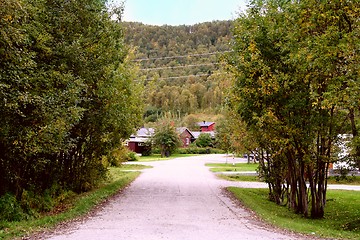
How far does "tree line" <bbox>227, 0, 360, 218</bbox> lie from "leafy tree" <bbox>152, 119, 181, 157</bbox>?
44309 millimetres

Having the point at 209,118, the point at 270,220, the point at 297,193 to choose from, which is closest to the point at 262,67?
the point at 270,220

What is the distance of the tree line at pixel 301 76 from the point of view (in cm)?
1053

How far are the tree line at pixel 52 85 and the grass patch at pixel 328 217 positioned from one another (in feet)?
20.6

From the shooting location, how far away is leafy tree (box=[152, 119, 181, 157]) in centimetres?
5897

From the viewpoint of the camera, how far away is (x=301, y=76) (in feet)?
40.3

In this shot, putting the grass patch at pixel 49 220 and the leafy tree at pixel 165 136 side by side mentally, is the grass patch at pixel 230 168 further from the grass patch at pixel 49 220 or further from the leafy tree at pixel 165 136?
the grass patch at pixel 49 220

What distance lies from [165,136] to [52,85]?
48.5 metres

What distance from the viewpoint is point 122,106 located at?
51.1 feet

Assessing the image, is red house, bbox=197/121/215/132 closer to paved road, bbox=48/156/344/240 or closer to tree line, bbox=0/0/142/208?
paved road, bbox=48/156/344/240

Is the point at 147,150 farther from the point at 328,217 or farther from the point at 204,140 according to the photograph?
the point at 328,217

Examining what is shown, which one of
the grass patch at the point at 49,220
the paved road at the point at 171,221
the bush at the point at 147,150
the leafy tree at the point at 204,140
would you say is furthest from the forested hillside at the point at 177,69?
the grass patch at the point at 49,220

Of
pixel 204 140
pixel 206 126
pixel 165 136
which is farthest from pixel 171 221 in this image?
pixel 206 126

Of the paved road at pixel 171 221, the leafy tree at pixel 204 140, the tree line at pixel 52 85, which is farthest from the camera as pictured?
the leafy tree at pixel 204 140

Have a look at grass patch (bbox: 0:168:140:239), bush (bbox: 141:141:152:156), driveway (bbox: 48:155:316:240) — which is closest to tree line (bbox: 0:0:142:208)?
grass patch (bbox: 0:168:140:239)
